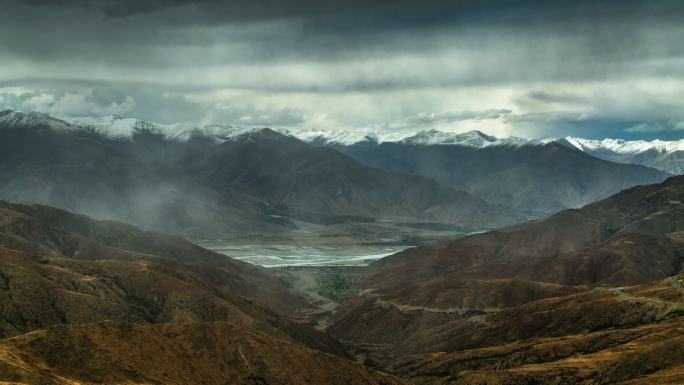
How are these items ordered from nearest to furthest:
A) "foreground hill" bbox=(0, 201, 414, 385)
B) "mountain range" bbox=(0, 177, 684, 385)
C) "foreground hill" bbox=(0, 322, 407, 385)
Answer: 1. "foreground hill" bbox=(0, 322, 407, 385)
2. "foreground hill" bbox=(0, 201, 414, 385)
3. "mountain range" bbox=(0, 177, 684, 385)

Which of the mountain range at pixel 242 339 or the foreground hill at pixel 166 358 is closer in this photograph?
the foreground hill at pixel 166 358

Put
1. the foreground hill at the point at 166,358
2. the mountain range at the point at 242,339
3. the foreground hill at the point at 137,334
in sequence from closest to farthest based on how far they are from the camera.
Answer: the foreground hill at the point at 166,358 → the foreground hill at the point at 137,334 → the mountain range at the point at 242,339

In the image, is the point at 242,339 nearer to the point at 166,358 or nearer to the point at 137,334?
the point at 166,358

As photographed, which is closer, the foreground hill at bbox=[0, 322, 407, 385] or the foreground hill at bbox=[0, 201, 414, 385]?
the foreground hill at bbox=[0, 322, 407, 385]

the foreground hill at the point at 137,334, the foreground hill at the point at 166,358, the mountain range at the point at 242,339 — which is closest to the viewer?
the foreground hill at the point at 166,358

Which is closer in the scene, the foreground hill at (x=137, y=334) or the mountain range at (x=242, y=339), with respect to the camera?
the foreground hill at (x=137, y=334)

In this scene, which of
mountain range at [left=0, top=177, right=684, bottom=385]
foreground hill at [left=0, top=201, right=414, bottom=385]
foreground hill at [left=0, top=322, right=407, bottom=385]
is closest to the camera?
foreground hill at [left=0, top=322, right=407, bottom=385]

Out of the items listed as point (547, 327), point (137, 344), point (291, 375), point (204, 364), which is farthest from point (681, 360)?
point (137, 344)

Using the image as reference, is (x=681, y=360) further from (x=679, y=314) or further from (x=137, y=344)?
(x=137, y=344)

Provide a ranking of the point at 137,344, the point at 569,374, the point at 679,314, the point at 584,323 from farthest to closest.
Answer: the point at 584,323 < the point at 679,314 < the point at 569,374 < the point at 137,344

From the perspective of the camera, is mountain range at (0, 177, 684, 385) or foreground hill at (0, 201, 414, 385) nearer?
foreground hill at (0, 201, 414, 385)

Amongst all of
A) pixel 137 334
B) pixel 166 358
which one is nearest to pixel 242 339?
pixel 166 358
